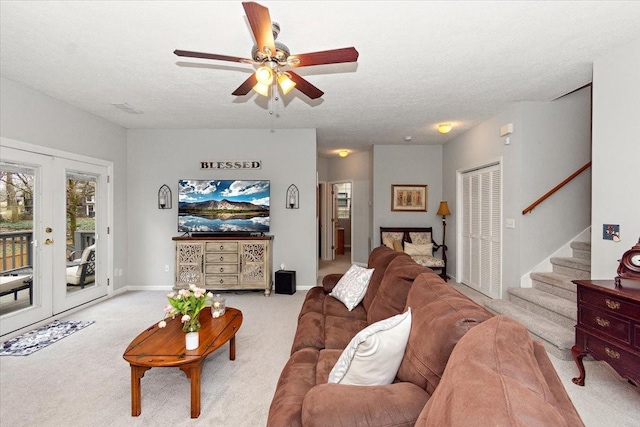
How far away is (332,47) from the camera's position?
260cm

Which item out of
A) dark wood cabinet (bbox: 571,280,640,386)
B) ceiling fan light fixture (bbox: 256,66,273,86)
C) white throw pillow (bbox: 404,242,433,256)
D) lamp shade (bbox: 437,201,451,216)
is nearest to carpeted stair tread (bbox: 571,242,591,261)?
dark wood cabinet (bbox: 571,280,640,386)

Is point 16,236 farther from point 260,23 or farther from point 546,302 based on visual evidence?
point 546,302

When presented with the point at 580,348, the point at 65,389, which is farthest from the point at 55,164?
the point at 580,348

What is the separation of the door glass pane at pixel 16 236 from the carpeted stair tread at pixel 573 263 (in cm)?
630

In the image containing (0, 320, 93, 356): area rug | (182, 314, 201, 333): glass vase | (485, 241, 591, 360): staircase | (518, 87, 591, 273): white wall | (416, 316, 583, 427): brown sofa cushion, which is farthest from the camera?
(518, 87, 591, 273): white wall

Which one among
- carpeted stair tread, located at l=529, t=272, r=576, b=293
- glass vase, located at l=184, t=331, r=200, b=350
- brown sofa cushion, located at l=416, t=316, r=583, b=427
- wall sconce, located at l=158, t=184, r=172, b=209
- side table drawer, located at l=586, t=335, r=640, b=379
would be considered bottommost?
side table drawer, located at l=586, t=335, r=640, b=379

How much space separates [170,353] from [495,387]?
6.35 feet

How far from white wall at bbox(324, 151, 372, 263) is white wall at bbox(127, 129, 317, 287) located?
2274 millimetres

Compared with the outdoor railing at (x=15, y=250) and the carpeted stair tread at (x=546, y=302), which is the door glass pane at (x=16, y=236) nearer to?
the outdoor railing at (x=15, y=250)

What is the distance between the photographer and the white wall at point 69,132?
3.26 meters

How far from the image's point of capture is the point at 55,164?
3.77 meters

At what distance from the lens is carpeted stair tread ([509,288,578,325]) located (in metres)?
2.93

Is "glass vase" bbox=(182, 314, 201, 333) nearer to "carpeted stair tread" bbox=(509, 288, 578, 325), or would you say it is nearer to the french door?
the french door

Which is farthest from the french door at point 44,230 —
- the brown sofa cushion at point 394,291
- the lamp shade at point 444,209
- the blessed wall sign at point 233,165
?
the lamp shade at point 444,209
